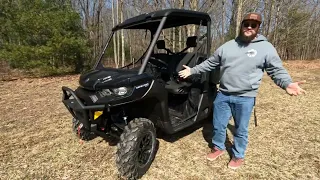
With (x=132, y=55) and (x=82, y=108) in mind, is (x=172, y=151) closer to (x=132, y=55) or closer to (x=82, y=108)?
(x=82, y=108)

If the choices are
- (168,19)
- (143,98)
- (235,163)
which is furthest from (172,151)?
(168,19)

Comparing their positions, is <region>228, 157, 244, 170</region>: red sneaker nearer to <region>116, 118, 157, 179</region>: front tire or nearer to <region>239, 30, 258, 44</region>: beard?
<region>116, 118, 157, 179</region>: front tire

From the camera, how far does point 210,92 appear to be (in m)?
3.89

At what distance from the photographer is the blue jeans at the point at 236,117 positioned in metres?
2.84

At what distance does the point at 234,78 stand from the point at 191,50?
1.24 meters

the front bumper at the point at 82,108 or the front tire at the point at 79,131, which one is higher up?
the front bumper at the point at 82,108

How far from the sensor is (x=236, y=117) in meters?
2.95

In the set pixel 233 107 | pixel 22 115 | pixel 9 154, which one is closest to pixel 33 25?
pixel 22 115

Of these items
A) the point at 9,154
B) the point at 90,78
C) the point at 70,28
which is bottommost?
the point at 9,154

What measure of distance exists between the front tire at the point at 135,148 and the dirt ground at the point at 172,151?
0.20m

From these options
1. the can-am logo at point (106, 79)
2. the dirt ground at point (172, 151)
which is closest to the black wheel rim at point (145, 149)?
the dirt ground at point (172, 151)

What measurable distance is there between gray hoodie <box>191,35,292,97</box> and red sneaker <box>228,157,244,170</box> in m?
0.90

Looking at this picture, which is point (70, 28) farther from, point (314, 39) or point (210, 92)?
point (314, 39)

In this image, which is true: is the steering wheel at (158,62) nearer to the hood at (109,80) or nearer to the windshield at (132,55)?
the windshield at (132,55)
